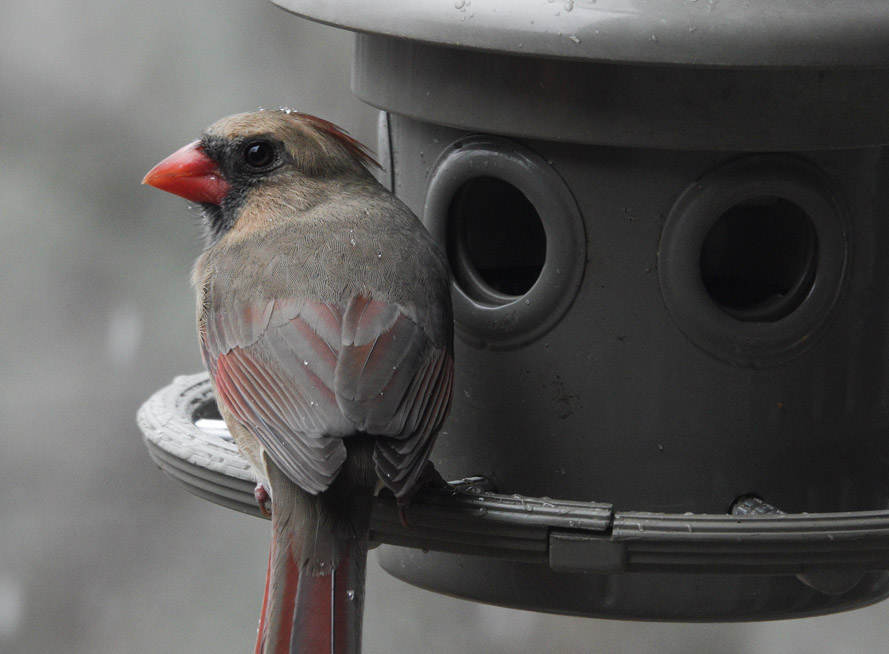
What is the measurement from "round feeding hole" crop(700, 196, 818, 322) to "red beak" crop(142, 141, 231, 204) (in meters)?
1.13

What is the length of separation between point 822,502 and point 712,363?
40 centimetres

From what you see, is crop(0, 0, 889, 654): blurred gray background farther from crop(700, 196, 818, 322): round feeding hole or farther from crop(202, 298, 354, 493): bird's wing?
crop(202, 298, 354, 493): bird's wing

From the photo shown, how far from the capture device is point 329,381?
2.97 m

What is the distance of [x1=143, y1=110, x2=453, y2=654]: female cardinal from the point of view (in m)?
2.90

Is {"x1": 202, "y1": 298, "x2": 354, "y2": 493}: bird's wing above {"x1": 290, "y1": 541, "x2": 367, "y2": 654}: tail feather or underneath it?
above

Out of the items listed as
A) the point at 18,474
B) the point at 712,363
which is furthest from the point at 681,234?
the point at 18,474

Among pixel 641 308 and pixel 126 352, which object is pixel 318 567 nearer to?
pixel 641 308

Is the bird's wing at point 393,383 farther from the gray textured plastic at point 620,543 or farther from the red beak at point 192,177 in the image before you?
the red beak at point 192,177

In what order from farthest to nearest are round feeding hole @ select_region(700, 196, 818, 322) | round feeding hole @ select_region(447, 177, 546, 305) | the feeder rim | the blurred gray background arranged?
the blurred gray background < round feeding hole @ select_region(447, 177, 546, 305) < round feeding hole @ select_region(700, 196, 818, 322) < the feeder rim

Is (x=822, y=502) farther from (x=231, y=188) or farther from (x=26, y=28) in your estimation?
(x=26, y=28)

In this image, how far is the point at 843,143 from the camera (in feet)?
10.3

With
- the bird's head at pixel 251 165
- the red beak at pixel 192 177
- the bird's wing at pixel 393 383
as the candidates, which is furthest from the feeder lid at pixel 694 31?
the red beak at pixel 192 177

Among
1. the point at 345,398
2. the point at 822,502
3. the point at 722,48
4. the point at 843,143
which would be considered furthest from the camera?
the point at 822,502

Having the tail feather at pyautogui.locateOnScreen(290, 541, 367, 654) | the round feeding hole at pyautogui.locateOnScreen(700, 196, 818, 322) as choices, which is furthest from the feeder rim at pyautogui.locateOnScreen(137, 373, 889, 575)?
the round feeding hole at pyautogui.locateOnScreen(700, 196, 818, 322)
